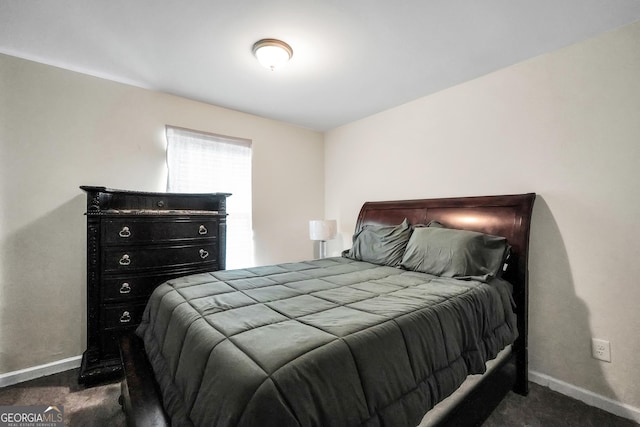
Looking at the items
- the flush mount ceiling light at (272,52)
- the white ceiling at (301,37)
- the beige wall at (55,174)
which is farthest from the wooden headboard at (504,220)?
the beige wall at (55,174)

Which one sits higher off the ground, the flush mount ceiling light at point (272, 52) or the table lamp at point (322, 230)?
the flush mount ceiling light at point (272, 52)

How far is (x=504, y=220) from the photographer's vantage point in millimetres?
2113

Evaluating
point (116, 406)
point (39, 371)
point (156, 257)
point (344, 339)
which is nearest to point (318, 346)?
point (344, 339)

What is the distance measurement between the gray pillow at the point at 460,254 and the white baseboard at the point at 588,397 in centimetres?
88

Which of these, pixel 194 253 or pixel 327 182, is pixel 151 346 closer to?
pixel 194 253

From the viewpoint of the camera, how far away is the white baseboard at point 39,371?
6.49ft

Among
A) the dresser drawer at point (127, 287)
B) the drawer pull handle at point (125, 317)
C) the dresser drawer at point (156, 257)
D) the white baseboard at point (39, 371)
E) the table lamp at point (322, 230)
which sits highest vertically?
the table lamp at point (322, 230)

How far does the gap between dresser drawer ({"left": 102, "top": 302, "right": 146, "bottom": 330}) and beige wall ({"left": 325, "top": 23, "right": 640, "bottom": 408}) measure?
2.83 metres

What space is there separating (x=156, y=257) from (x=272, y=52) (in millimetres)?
1802

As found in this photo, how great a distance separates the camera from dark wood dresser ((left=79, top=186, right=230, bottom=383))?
193 centimetres

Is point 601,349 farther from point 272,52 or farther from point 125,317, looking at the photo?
point 125,317

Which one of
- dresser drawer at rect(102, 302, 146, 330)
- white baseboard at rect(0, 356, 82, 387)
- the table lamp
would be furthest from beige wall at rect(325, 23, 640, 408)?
white baseboard at rect(0, 356, 82, 387)

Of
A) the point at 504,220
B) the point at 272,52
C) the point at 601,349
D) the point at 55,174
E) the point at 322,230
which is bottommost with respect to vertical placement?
the point at 601,349

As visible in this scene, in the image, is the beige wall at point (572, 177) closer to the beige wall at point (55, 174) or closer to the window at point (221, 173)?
the window at point (221, 173)
